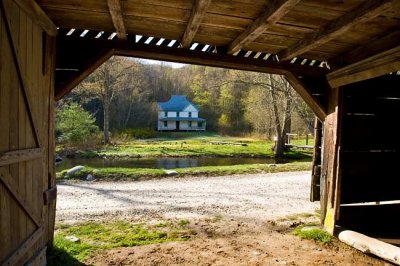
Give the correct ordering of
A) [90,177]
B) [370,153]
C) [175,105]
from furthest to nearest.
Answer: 1. [175,105]
2. [90,177]
3. [370,153]

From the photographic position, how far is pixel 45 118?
416 centimetres

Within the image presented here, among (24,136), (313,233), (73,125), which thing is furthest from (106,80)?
(24,136)

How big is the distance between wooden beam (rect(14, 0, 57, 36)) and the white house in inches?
1981

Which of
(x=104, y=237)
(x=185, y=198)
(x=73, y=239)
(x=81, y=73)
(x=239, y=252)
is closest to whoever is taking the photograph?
(x=81, y=73)

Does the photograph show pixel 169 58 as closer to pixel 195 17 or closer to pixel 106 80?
pixel 195 17

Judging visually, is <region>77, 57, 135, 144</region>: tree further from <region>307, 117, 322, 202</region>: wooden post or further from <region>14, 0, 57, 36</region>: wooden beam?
<region>14, 0, 57, 36</region>: wooden beam

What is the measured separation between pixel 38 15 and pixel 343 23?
3.40 m

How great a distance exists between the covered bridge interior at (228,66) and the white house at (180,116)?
48.8 m

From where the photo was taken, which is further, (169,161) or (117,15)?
(169,161)

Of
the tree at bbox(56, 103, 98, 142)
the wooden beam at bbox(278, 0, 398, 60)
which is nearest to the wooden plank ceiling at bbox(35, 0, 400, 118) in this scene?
the wooden beam at bbox(278, 0, 398, 60)

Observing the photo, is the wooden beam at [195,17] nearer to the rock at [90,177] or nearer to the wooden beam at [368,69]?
the wooden beam at [368,69]

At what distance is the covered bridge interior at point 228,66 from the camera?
125 inches

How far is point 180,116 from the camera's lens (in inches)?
2190

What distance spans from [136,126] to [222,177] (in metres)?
40.4
